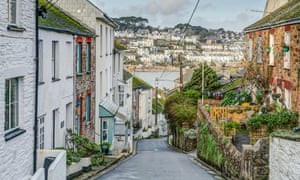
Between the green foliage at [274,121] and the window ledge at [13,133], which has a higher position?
the window ledge at [13,133]

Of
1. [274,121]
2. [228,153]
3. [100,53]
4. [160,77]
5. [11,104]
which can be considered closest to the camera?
[11,104]

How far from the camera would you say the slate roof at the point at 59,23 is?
1735 centimetres

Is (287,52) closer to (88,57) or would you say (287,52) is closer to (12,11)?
(88,57)

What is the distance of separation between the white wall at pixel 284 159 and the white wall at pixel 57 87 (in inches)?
307

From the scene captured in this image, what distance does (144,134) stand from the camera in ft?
220

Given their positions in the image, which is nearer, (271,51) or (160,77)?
(271,51)

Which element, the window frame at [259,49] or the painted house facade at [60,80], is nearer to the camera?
the painted house facade at [60,80]

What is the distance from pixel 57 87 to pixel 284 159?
10211mm

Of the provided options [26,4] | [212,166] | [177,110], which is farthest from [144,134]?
[26,4]

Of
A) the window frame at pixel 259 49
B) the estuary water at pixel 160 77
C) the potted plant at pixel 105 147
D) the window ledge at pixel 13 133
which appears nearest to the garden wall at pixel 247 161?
the window ledge at pixel 13 133

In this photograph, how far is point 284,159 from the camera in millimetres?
11688

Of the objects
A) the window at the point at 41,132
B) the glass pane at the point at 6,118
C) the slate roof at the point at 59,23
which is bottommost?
the window at the point at 41,132

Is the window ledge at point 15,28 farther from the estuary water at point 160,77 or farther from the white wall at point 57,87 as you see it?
the estuary water at point 160,77

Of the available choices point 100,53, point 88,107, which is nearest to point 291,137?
point 88,107
